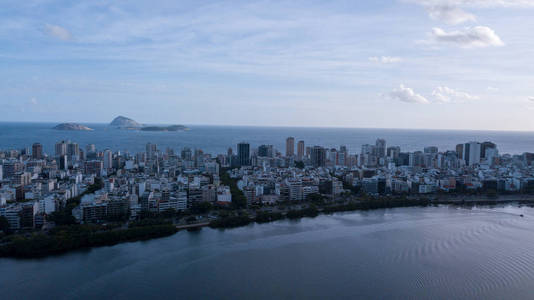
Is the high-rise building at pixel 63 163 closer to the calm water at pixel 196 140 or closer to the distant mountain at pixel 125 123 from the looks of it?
the calm water at pixel 196 140

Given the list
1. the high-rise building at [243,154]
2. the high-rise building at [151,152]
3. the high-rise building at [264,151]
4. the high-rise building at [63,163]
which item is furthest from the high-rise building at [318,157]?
the high-rise building at [63,163]

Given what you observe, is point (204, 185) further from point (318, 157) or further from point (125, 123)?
point (125, 123)

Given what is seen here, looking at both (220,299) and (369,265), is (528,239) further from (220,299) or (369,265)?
(220,299)

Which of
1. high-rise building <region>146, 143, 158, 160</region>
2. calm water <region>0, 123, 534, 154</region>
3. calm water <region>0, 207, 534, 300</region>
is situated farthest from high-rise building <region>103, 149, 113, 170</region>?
calm water <region>0, 207, 534, 300</region>

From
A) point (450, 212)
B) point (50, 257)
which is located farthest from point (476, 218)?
point (50, 257)

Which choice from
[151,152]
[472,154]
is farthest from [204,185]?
[472,154]

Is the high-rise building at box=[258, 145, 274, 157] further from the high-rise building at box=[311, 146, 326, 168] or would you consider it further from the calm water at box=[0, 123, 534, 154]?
the calm water at box=[0, 123, 534, 154]
